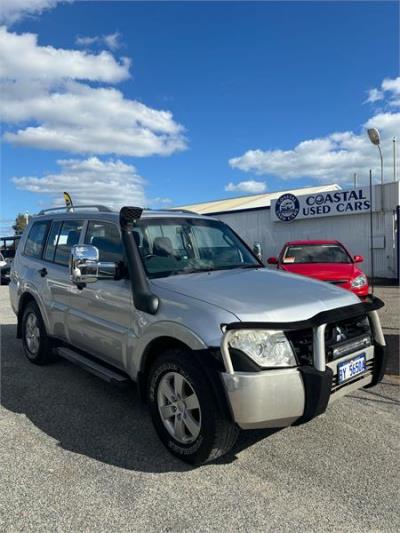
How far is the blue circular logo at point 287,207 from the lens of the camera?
64.2 feet

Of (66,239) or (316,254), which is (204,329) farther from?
(316,254)

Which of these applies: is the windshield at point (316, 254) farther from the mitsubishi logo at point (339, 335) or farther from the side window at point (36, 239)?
Result: the mitsubishi logo at point (339, 335)

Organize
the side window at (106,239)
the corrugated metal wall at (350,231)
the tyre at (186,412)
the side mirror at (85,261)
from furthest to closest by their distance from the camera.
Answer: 1. the corrugated metal wall at (350,231)
2. the side window at (106,239)
3. the side mirror at (85,261)
4. the tyre at (186,412)

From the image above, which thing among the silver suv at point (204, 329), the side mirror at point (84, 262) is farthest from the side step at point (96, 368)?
the side mirror at point (84, 262)

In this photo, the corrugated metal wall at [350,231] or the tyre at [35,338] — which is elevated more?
the corrugated metal wall at [350,231]

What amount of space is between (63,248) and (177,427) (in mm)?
2906

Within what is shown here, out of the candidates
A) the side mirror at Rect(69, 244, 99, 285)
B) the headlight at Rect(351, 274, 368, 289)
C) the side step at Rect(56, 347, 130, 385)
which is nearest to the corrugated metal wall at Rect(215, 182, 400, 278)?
the headlight at Rect(351, 274, 368, 289)

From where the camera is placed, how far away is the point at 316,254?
1034 centimetres

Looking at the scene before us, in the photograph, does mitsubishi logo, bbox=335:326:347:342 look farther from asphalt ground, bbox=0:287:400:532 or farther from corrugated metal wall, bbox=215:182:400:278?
corrugated metal wall, bbox=215:182:400:278

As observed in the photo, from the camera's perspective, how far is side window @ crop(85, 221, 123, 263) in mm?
4251

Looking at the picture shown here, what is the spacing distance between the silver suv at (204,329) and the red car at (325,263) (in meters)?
4.09

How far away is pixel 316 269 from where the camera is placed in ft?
29.3

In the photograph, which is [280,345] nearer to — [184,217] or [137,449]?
[137,449]

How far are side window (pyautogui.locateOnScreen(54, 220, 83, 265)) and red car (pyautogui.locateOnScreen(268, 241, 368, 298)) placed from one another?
488 centimetres
